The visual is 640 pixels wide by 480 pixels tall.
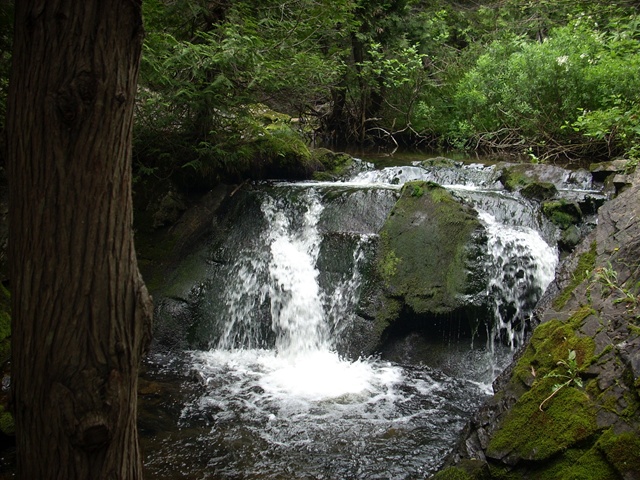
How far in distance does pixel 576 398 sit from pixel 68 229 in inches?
133

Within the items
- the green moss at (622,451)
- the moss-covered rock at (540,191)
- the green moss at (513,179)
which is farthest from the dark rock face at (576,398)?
the green moss at (513,179)

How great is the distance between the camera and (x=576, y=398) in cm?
376

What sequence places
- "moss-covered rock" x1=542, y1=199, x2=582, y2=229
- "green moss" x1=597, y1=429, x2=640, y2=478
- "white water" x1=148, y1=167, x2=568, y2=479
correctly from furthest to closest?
"moss-covered rock" x1=542, y1=199, x2=582, y2=229 → "white water" x1=148, y1=167, x2=568, y2=479 → "green moss" x1=597, y1=429, x2=640, y2=478

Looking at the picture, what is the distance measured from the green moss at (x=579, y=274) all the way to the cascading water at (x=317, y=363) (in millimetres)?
1545

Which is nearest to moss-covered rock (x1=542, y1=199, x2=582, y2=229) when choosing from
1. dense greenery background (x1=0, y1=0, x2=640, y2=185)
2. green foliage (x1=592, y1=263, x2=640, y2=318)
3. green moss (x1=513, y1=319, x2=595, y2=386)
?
dense greenery background (x1=0, y1=0, x2=640, y2=185)

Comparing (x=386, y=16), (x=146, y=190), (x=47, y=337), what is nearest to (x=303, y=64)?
(x=146, y=190)

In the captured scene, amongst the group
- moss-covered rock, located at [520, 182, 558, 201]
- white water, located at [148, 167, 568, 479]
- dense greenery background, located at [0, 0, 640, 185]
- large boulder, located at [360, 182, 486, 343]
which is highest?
dense greenery background, located at [0, 0, 640, 185]

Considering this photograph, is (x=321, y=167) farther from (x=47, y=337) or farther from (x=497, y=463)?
(x=47, y=337)

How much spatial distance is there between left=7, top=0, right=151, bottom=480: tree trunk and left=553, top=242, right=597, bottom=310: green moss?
4246 millimetres

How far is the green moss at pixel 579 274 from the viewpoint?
5255mm

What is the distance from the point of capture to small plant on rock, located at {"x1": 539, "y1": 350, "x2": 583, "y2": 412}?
154 inches

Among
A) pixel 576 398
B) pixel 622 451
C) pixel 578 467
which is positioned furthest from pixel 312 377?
pixel 622 451

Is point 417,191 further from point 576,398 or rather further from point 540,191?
point 576,398

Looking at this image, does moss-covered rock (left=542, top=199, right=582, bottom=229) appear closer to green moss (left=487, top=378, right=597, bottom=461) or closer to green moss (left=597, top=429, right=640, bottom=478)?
green moss (left=487, top=378, right=597, bottom=461)
